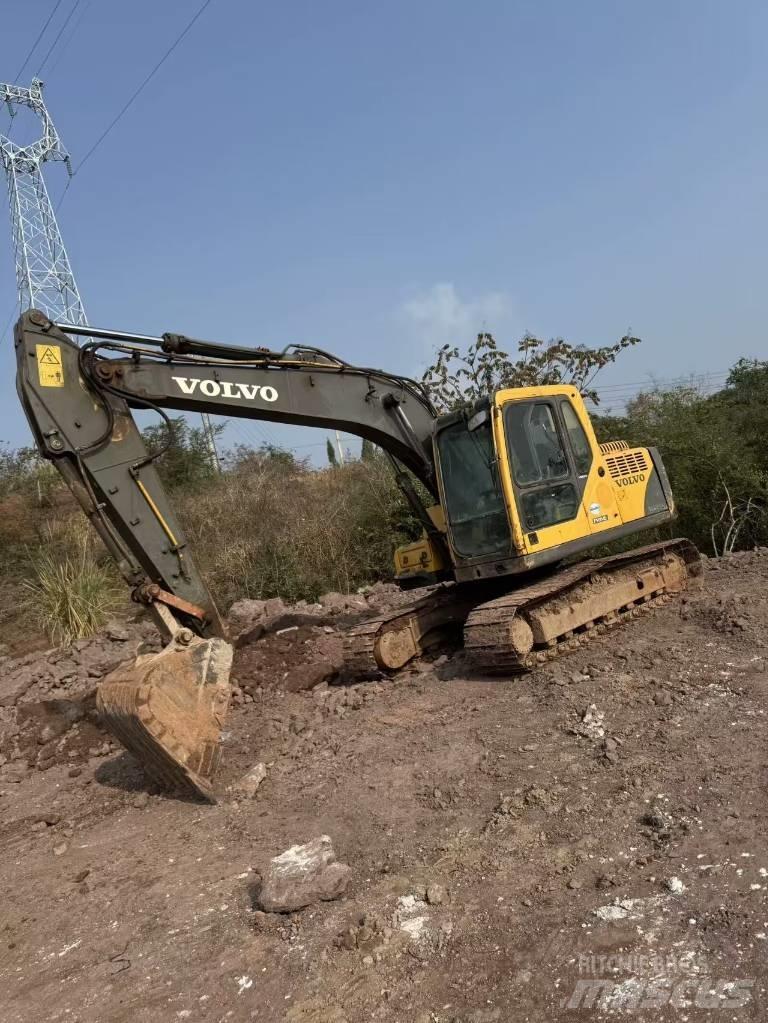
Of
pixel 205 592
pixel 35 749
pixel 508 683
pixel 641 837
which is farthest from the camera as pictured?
pixel 35 749

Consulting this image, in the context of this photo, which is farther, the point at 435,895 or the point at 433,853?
the point at 433,853

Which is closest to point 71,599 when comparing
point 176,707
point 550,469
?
point 176,707

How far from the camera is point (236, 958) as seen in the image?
3.45m

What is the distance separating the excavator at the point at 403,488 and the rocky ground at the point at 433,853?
0.53 meters

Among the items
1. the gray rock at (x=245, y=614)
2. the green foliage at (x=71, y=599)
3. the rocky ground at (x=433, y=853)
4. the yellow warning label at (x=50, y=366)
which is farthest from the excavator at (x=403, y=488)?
the green foliage at (x=71, y=599)

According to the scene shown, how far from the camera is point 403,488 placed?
26.6ft

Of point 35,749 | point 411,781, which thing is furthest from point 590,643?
point 35,749

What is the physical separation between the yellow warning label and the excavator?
0.01 metres

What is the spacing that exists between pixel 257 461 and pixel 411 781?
13032 millimetres

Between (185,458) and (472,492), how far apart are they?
40.5 ft

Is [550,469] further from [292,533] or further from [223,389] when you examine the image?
[292,533]

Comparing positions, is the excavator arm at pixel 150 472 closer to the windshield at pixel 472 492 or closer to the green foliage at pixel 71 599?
the windshield at pixel 472 492

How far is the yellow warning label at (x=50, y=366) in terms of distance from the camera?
5477mm

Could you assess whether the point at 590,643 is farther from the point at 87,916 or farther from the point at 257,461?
the point at 257,461
